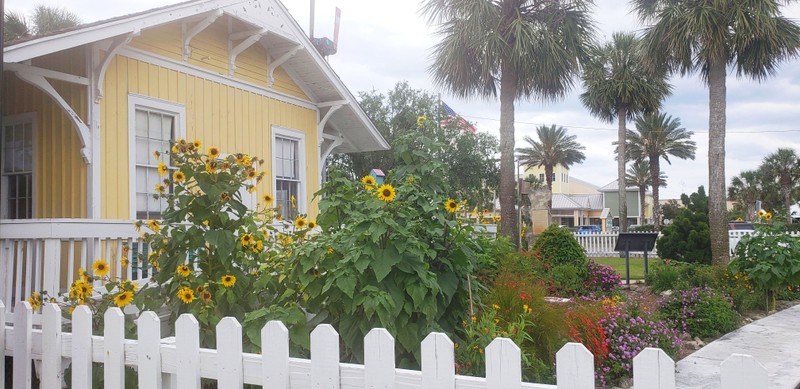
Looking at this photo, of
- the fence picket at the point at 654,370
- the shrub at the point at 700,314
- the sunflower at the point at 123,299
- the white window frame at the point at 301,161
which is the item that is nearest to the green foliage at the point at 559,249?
the shrub at the point at 700,314

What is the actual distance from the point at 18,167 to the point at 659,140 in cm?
3948

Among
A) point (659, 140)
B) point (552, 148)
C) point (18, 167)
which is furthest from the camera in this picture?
point (552, 148)

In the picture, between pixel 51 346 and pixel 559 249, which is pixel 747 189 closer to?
pixel 559 249

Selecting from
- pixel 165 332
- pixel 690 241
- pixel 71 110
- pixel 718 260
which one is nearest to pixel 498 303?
pixel 165 332

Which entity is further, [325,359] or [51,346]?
[51,346]

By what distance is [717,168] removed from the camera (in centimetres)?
1355

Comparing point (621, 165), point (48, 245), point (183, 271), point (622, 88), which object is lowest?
point (183, 271)

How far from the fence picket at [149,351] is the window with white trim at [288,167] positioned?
24.0 ft

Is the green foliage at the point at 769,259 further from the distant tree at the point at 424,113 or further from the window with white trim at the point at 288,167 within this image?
the distant tree at the point at 424,113

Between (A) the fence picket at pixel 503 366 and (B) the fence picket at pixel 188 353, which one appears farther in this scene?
(B) the fence picket at pixel 188 353

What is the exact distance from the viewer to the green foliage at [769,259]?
324 inches

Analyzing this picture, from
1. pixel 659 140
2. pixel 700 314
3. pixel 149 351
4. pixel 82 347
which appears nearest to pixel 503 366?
pixel 149 351

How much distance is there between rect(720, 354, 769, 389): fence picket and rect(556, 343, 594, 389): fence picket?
Answer: 0.35 meters

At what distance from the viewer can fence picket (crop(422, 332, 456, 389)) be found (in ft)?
6.14
